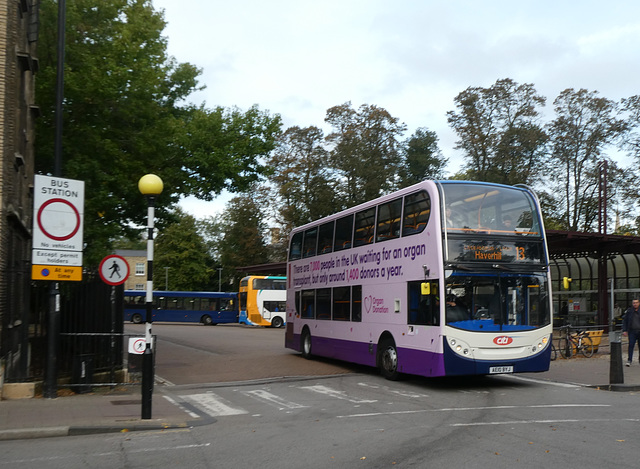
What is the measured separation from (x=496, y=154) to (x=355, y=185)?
10.9 metres

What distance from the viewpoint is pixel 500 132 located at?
45906mm

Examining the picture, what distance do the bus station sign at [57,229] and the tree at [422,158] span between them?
1788 inches

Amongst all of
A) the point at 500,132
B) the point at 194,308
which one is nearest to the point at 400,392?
the point at 500,132

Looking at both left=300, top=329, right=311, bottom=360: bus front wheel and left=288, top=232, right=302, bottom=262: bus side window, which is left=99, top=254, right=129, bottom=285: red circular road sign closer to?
left=300, top=329, right=311, bottom=360: bus front wheel

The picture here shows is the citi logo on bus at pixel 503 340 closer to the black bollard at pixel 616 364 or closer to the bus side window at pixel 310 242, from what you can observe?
the black bollard at pixel 616 364

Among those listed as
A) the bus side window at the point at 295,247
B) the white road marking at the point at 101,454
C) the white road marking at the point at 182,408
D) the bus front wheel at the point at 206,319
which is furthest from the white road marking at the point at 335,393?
the bus front wheel at the point at 206,319

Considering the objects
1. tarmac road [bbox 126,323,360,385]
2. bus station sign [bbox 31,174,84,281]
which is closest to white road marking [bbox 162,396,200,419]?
bus station sign [bbox 31,174,84,281]

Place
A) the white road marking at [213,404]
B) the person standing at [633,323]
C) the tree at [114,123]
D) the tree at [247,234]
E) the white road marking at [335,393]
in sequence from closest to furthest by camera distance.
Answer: the white road marking at [213,404]
the white road marking at [335,393]
the tree at [114,123]
the person standing at [633,323]
the tree at [247,234]

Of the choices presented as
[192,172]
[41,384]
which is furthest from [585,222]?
[41,384]

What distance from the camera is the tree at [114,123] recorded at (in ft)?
53.0

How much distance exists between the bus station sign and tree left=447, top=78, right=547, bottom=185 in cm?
3612

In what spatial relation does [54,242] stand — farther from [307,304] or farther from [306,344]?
[306,344]

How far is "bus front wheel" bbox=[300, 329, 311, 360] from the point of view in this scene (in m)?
20.8

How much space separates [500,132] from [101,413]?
40.0 meters
